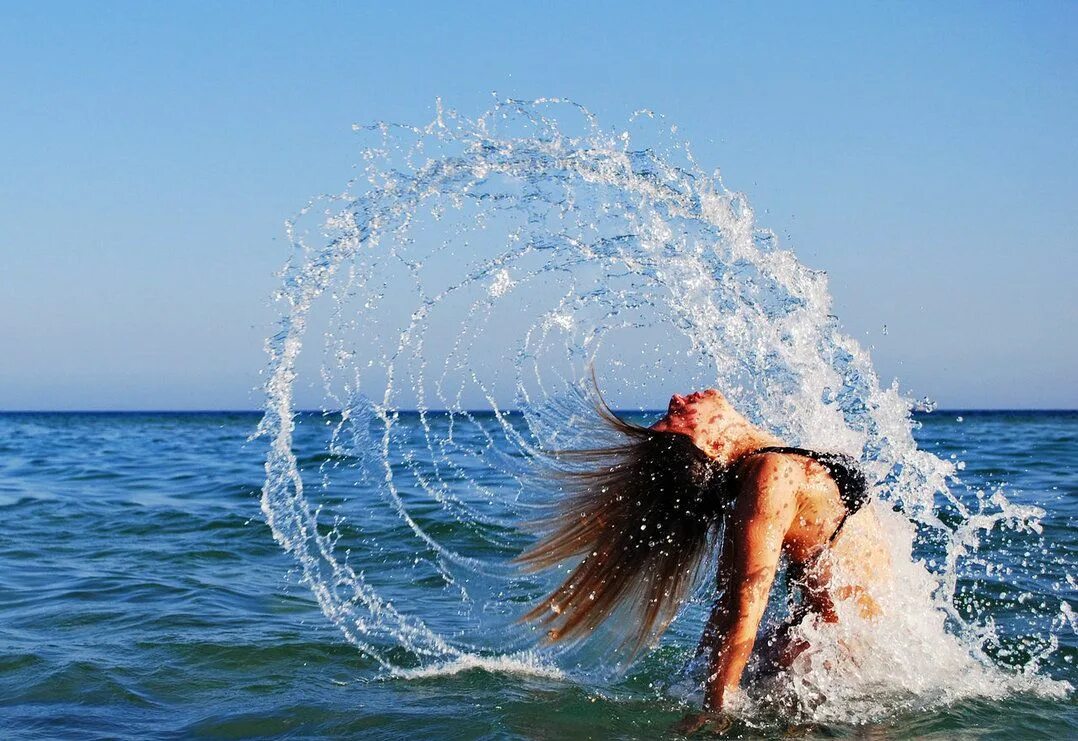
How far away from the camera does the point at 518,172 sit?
5703mm

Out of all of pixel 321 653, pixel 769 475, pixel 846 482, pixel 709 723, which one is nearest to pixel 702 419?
pixel 769 475

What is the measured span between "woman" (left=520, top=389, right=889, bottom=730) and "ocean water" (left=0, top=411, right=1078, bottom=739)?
Result: 0.47m

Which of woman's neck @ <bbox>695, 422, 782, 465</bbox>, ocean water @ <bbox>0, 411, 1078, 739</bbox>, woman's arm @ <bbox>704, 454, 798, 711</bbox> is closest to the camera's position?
woman's arm @ <bbox>704, 454, 798, 711</bbox>

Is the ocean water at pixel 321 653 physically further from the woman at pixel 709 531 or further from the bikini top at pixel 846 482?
the bikini top at pixel 846 482

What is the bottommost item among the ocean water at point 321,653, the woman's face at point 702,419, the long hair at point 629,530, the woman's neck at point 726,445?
the ocean water at point 321,653

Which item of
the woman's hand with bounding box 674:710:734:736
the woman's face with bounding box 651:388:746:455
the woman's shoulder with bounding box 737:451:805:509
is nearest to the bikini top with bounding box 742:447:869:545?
the woman's shoulder with bounding box 737:451:805:509

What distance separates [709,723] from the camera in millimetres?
4504

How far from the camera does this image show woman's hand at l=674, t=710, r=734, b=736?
14.7 feet

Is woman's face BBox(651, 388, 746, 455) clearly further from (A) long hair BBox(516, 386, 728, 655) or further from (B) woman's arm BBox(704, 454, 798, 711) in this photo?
(B) woman's arm BBox(704, 454, 798, 711)

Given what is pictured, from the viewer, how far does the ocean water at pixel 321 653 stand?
481 centimetres

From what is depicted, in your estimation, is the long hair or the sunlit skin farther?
the long hair

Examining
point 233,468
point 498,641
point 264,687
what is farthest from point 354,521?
point 233,468

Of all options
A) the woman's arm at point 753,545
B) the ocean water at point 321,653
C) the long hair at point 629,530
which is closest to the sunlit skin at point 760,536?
the woman's arm at point 753,545

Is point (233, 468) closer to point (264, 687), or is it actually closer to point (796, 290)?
point (264, 687)
